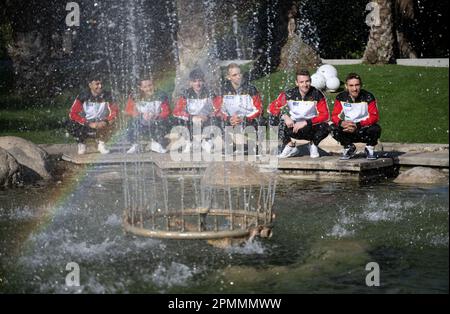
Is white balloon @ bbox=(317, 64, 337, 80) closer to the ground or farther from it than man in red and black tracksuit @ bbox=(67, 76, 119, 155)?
farther from it

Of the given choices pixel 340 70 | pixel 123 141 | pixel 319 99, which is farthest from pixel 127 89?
pixel 319 99

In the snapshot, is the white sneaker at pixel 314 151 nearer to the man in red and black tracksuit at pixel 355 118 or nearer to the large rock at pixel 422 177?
the man in red and black tracksuit at pixel 355 118

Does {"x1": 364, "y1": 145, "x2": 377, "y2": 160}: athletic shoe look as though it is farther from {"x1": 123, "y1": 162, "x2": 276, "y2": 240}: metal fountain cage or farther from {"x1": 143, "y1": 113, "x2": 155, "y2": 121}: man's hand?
{"x1": 143, "y1": 113, "x2": 155, "y2": 121}: man's hand

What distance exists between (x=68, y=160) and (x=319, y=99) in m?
4.00

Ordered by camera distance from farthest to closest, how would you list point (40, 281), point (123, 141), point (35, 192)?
point (123, 141) → point (35, 192) → point (40, 281)

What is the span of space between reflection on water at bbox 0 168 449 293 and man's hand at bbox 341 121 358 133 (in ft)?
6.48

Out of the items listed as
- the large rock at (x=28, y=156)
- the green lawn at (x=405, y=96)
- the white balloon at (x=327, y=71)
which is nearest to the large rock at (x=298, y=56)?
the green lawn at (x=405, y=96)

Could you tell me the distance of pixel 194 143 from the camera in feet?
44.1

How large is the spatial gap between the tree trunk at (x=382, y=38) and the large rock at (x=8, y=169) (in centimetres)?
1227

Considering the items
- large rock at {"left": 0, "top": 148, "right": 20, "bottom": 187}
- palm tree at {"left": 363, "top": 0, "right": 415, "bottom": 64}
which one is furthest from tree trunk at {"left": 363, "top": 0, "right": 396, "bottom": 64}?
large rock at {"left": 0, "top": 148, "right": 20, "bottom": 187}

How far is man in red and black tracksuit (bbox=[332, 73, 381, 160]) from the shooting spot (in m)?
12.2

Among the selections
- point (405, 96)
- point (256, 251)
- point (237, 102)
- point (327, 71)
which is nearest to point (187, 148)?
point (237, 102)

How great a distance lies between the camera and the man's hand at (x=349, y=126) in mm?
12164
